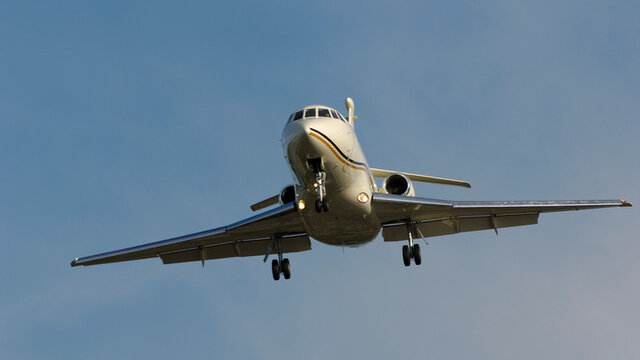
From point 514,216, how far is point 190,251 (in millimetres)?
11164

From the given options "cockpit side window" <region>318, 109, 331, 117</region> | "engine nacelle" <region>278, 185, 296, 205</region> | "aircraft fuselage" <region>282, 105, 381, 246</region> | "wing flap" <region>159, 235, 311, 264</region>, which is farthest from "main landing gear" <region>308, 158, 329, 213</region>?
"wing flap" <region>159, 235, 311, 264</region>

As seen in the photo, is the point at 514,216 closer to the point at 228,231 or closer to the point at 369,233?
the point at 369,233

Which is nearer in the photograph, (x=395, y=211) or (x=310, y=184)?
(x=310, y=184)

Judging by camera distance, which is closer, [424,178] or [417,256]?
[417,256]

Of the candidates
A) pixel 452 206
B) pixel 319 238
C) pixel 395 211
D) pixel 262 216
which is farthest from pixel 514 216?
pixel 262 216

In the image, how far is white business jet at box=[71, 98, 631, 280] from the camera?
18938 mm

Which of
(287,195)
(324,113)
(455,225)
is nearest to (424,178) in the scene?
(455,225)

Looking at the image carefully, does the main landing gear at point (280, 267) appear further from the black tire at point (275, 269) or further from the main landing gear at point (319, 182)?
the main landing gear at point (319, 182)

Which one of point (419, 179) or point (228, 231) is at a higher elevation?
point (419, 179)

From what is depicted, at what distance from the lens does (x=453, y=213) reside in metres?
23.1

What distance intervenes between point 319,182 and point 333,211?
4.35 ft

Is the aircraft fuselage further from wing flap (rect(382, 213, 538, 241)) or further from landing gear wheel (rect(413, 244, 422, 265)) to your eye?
wing flap (rect(382, 213, 538, 241))

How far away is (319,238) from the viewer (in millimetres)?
21578

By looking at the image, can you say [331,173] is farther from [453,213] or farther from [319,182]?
[453,213]
